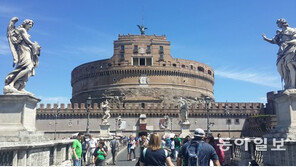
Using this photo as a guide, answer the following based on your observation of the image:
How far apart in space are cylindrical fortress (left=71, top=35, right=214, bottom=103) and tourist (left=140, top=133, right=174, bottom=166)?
48222 mm

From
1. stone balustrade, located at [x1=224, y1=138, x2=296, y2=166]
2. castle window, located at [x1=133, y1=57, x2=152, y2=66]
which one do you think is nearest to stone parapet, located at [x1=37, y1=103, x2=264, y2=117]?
castle window, located at [x1=133, y1=57, x2=152, y2=66]

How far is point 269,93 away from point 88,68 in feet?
117

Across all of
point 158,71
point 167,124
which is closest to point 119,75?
point 158,71

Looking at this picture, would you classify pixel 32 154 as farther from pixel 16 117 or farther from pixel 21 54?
pixel 21 54

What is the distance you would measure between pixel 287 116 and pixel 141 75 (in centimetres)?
4923

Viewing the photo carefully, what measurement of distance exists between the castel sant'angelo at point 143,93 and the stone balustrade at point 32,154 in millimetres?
38981

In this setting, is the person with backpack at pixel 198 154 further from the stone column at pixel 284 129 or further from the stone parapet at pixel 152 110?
the stone parapet at pixel 152 110

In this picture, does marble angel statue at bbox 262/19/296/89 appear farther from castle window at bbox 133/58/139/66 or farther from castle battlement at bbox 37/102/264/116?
castle window at bbox 133/58/139/66

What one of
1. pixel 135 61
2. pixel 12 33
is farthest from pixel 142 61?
pixel 12 33

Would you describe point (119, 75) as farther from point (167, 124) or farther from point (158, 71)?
point (167, 124)

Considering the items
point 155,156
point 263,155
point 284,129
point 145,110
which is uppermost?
point 145,110

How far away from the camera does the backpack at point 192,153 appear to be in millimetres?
4098

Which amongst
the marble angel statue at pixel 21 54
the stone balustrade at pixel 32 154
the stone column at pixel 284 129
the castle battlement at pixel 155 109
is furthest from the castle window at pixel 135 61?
the stone column at pixel 284 129

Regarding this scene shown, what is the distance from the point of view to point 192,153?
4.16 metres
